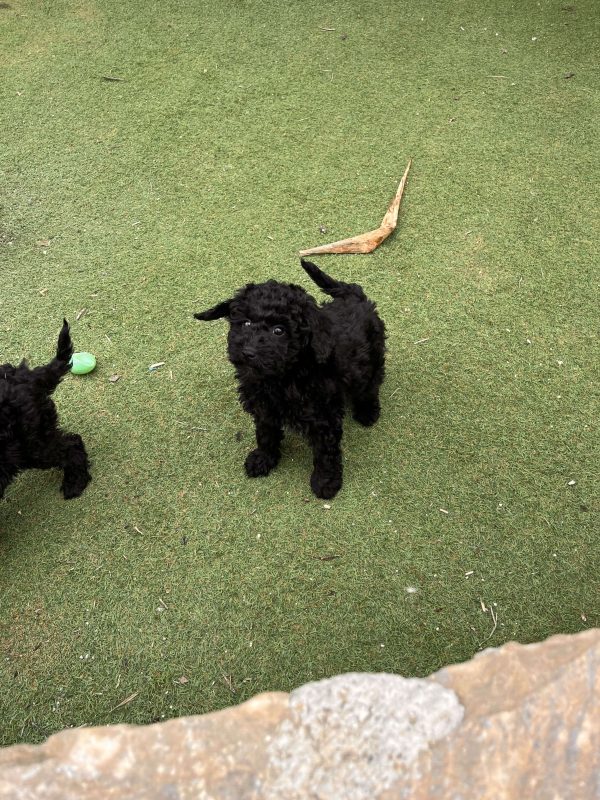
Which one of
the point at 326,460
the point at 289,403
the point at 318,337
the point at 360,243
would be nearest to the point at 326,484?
the point at 326,460

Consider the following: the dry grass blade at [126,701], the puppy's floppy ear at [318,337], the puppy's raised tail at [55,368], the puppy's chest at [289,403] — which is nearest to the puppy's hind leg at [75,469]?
the puppy's raised tail at [55,368]

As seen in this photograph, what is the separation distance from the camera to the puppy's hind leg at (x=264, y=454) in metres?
3.37

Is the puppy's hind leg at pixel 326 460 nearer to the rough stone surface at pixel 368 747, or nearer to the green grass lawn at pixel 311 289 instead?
the green grass lawn at pixel 311 289

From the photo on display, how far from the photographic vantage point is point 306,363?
2947 millimetres

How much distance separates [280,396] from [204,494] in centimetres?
80

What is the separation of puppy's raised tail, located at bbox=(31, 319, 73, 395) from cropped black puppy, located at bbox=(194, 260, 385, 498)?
77 cm

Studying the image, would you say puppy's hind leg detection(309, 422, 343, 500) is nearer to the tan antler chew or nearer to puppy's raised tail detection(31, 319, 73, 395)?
puppy's raised tail detection(31, 319, 73, 395)

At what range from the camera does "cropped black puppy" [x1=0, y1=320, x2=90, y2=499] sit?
3.02m

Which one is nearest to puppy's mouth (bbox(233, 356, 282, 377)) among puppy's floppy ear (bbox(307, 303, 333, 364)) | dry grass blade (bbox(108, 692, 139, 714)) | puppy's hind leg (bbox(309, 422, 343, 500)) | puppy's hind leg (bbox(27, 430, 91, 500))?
puppy's floppy ear (bbox(307, 303, 333, 364))

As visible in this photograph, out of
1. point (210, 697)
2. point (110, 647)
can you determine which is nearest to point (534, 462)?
point (210, 697)

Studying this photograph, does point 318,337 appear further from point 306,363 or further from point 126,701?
point 126,701

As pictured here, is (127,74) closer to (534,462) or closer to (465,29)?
(465,29)

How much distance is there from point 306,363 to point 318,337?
7.4 inches

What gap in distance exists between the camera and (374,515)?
3.31 metres
